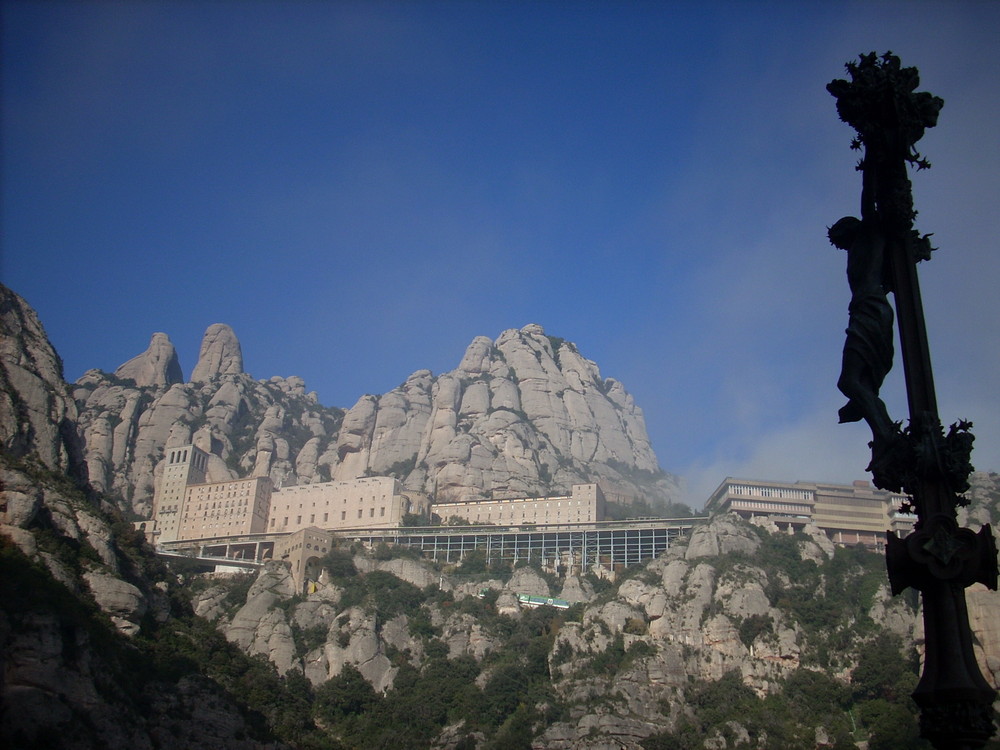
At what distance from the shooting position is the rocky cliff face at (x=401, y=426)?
13962cm

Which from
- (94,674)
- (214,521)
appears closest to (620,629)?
(94,674)

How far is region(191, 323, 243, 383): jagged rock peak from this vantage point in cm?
18225

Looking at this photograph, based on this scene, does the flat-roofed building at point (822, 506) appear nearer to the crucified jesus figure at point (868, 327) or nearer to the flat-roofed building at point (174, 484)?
the flat-roofed building at point (174, 484)

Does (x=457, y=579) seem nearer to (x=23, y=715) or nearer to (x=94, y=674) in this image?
(x=94, y=674)

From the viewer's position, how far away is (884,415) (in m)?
11.2

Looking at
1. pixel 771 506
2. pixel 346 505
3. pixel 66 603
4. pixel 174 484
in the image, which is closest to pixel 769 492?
pixel 771 506

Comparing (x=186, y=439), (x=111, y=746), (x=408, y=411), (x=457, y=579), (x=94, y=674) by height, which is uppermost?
(x=408, y=411)

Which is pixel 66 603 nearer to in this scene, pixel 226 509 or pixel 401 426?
pixel 226 509

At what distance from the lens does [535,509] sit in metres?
121

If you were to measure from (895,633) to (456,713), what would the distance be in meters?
36.2

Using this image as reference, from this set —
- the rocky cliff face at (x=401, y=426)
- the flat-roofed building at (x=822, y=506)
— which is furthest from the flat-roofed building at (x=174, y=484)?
the flat-roofed building at (x=822, y=506)

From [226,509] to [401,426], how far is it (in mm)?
38209

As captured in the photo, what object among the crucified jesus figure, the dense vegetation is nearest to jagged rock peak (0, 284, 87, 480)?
the dense vegetation

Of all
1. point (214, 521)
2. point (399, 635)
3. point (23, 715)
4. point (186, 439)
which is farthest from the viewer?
point (186, 439)
